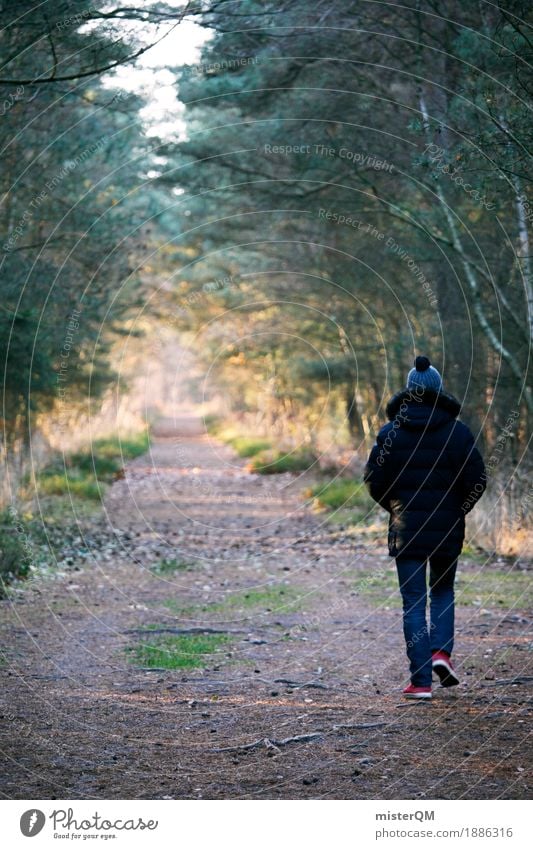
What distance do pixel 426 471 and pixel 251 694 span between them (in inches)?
78.6

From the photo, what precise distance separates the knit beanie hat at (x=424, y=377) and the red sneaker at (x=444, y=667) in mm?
1827

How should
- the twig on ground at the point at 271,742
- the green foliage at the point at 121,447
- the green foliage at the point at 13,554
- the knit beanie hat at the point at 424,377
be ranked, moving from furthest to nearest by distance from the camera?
the green foliage at the point at 121,447, the green foliage at the point at 13,554, the knit beanie hat at the point at 424,377, the twig on ground at the point at 271,742

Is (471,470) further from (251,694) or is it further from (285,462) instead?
(285,462)

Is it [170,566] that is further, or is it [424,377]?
[170,566]

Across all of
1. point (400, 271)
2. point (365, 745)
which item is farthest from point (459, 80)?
point (365, 745)

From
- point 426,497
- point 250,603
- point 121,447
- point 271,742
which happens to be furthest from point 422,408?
point 121,447

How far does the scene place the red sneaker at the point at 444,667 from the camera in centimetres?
761

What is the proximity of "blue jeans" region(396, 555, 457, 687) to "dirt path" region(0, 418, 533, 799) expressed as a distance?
0.41 metres

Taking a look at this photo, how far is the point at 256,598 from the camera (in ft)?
40.8

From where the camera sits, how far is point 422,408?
7730mm

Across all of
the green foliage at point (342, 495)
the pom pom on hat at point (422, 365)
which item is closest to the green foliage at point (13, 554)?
the pom pom on hat at point (422, 365)

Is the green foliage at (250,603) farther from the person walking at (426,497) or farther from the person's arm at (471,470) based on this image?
the person's arm at (471,470)

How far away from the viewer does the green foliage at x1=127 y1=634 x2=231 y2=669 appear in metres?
8.98

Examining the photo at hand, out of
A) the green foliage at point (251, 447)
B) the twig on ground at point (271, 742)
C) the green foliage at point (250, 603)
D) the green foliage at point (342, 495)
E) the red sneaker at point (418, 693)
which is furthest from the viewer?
the green foliage at point (251, 447)
